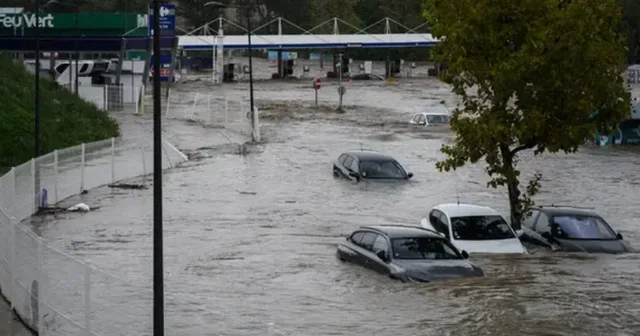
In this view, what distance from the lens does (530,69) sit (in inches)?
1043

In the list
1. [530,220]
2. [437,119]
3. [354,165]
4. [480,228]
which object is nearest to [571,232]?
[530,220]

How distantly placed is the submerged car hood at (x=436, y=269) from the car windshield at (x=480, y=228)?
10.9 ft

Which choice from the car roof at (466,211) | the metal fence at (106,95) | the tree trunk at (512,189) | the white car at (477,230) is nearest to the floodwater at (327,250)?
the white car at (477,230)

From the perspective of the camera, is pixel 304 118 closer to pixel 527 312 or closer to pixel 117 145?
pixel 117 145

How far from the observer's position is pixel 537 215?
90.9ft

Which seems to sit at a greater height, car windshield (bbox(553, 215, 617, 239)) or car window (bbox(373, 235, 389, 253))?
car window (bbox(373, 235, 389, 253))

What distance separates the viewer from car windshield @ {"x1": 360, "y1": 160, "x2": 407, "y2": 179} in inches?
1592

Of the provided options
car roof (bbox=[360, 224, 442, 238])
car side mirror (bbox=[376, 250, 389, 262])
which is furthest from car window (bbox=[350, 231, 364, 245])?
car side mirror (bbox=[376, 250, 389, 262])

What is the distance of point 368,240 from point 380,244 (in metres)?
0.71

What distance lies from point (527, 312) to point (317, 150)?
107ft

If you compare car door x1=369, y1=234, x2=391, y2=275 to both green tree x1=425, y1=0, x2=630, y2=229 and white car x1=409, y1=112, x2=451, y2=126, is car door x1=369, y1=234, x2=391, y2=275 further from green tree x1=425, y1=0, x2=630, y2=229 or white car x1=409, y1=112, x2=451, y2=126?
white car x1=409, y1=112, x2=451, y2=126

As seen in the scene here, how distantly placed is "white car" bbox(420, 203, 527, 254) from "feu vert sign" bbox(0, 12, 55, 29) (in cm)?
4800

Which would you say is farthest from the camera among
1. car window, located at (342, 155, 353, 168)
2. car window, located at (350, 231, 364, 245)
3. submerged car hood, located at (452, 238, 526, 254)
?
car window, located at (342, 155, 353, 168)

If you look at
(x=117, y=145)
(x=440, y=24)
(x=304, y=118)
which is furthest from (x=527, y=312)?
(x=304, y=118)
